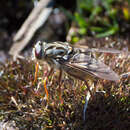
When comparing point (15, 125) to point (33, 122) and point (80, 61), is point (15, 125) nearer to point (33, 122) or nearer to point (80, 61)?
point (33, 122)

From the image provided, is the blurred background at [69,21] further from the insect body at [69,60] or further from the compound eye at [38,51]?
the compound eye at [38,51]

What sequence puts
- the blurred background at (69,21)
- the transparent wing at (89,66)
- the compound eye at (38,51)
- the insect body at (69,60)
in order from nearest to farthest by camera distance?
the transparent wing at (89,66) → the insect body at (69,60) → the compound eye at (38,51) → the blurred background at (69,21)

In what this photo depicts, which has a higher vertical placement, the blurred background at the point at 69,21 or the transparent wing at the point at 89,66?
the blurred background at the point at 69,21

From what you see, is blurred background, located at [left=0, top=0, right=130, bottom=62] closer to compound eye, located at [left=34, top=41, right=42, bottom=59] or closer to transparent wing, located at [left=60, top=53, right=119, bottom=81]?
transparent wing, located at [left=60, top=53, right=119, bottom=81]

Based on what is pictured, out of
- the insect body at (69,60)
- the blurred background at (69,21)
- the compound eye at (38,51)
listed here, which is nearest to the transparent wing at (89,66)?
the insect body at (69,60)

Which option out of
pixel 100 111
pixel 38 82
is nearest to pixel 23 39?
pixel 38 82

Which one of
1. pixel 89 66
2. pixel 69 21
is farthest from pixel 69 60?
pixel 69 21

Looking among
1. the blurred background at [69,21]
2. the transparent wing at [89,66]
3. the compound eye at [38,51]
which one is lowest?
the transparent wing at [89,66]

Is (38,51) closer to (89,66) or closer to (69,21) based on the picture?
(89,66)
